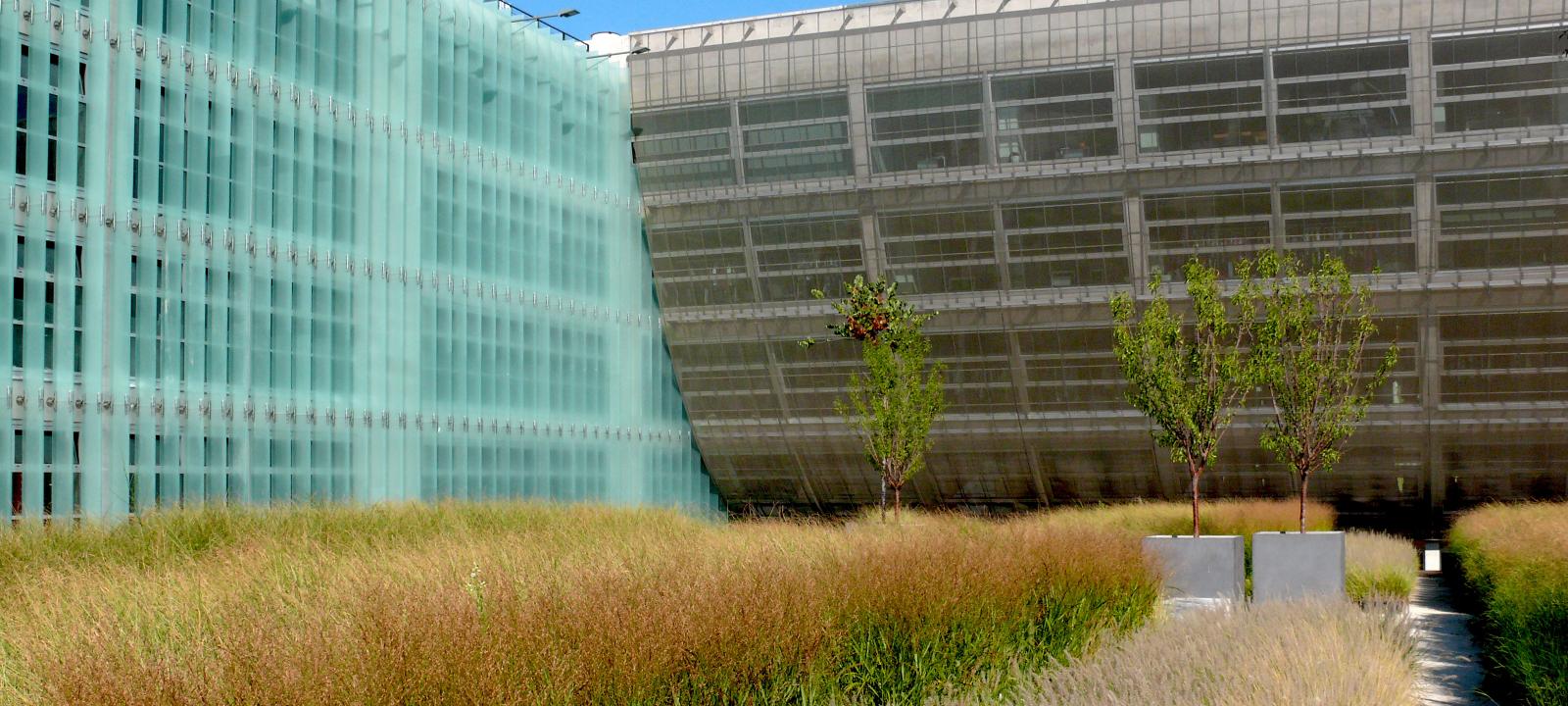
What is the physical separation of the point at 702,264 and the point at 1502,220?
19821mm

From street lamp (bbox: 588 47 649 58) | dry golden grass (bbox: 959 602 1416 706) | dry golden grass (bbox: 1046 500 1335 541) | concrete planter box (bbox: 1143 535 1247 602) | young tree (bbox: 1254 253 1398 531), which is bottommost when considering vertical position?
dry golden grass (bbox: 1046 500 1335 541)

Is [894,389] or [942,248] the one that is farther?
[942,248]

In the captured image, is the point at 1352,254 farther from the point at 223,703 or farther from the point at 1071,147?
the point at 223,703

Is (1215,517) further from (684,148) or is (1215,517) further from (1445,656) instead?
(1445,656)

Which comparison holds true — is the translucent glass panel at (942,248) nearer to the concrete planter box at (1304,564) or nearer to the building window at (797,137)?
the building window at (797,137)

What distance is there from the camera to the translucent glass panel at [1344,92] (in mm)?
35188

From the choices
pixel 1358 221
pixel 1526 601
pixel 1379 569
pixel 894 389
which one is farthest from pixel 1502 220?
pixel 1526 601

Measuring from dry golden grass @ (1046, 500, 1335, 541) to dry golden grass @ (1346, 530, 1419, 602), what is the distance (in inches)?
134

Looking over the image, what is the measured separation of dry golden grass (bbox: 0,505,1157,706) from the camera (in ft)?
22.2

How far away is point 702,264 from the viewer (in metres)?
41.5

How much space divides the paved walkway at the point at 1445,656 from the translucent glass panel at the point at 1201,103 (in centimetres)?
1488

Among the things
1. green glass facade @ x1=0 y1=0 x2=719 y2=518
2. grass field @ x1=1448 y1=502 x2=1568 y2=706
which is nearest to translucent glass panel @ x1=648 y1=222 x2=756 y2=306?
green glass facade @ x1=0 y1=0 x2=719 y2=518

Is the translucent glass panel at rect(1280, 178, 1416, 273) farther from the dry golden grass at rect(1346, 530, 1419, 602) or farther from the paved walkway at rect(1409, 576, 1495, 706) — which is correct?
the paved walkway at rect(1409, 576, 1495, 706)

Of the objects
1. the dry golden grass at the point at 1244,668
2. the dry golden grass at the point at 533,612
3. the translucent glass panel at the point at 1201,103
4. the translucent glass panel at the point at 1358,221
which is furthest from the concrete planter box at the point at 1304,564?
the translucent glass panel at the point at 1201,103
